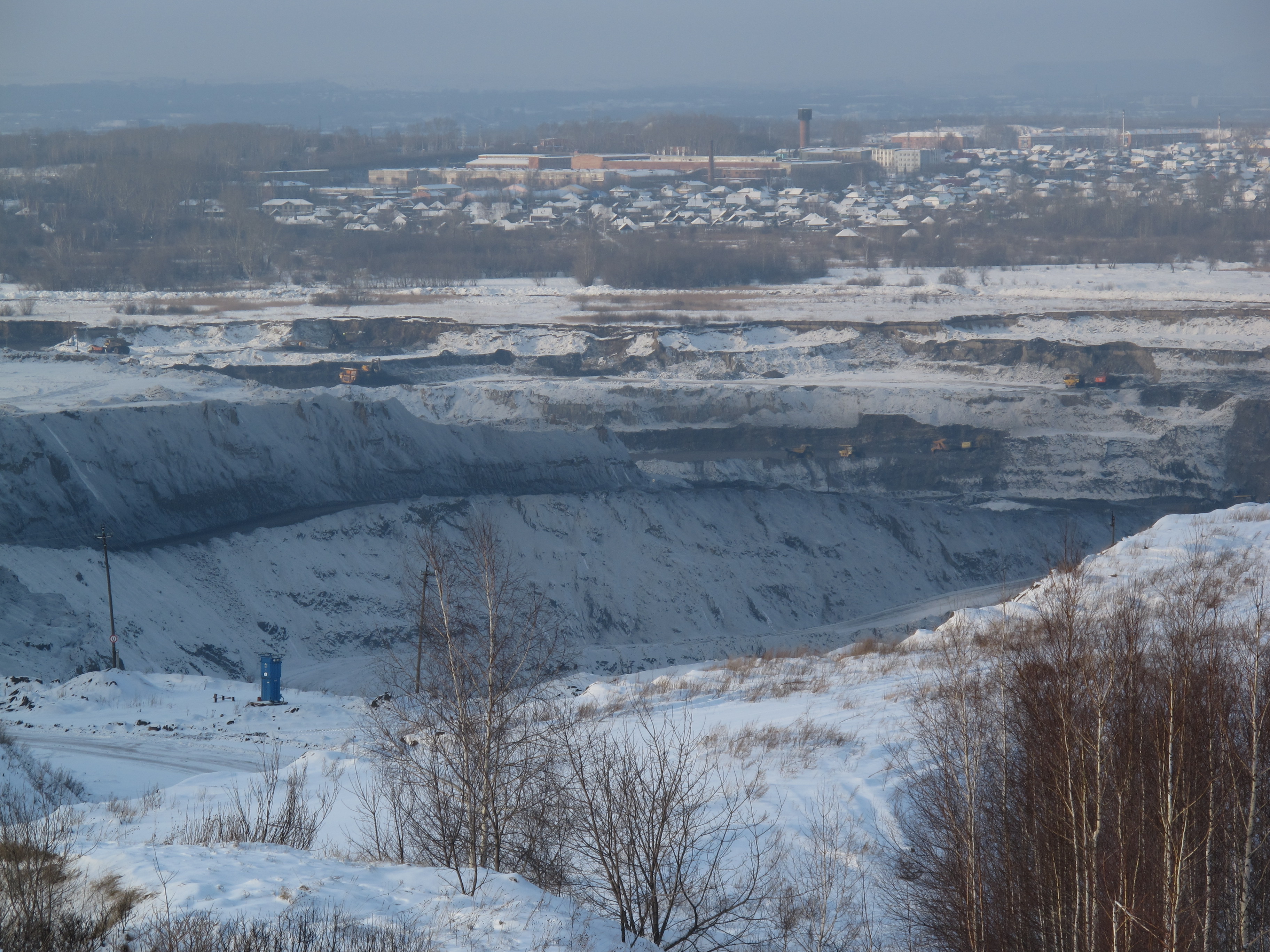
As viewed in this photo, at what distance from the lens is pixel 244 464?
37.3 m

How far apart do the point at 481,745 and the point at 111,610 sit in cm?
1982

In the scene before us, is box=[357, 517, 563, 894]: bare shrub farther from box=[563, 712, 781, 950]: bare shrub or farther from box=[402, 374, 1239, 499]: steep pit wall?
box=[402, 374, 1239, 499]: steep pit wall

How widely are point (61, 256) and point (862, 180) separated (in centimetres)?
9061

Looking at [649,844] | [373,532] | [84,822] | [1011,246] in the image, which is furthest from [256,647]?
[1011,246]

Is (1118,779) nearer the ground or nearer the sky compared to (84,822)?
nearer the sky

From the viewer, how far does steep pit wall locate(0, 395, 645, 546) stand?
108 ft

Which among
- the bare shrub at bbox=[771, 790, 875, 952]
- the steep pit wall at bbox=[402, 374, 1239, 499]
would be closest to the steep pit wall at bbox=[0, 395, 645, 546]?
the steep pit wall at bbox=[402, 374, 1239, 499]

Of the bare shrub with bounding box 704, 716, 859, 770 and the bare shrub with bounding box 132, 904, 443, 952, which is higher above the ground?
the bare shrub with bounding box 132, 904, 443, 952

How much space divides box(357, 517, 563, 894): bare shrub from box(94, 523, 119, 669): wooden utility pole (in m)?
17.8

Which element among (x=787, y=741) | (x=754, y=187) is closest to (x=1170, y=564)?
(x=787, y=741)

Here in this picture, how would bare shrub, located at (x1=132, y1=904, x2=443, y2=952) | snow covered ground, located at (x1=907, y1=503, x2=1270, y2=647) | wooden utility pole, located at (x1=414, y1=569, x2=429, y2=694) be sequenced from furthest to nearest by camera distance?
snow covered ground, located at (x1=907, y1=503, x2=1270, y2=647), wooden utility pole, located at (x1=414, y1=569, x2=429, y2=694), bare shrub, located at (x1=132, y1=904, x2=443, y2=952)

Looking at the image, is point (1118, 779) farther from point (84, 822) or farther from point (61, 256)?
point (61, 256)

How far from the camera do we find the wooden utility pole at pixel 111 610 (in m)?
25.3

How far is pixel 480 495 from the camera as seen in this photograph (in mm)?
39500
